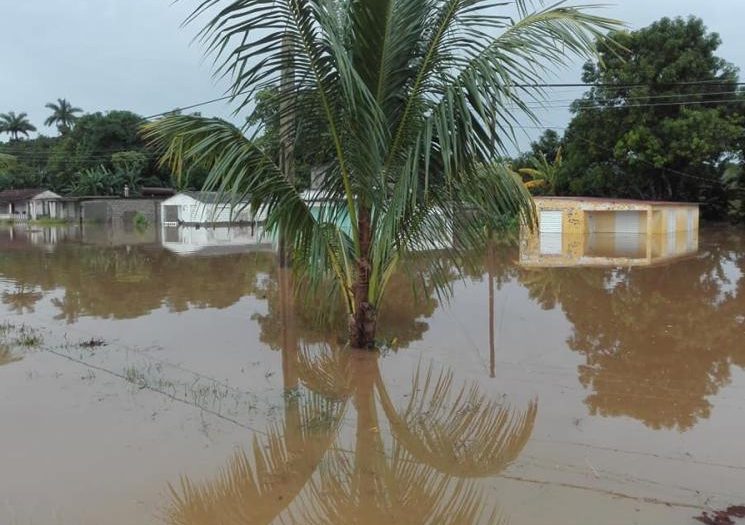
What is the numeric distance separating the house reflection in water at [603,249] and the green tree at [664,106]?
462 cm

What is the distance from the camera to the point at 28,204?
55031 millimetres

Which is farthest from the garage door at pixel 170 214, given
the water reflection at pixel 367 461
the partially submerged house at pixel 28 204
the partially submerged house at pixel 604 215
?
the water reflection at pixel 367 461

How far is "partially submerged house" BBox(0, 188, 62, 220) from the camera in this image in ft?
174

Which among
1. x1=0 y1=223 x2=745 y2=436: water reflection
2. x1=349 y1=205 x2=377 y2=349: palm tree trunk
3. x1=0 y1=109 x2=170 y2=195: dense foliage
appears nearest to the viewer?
x1=0 y1=223 x2=745 y2=436: water reflection

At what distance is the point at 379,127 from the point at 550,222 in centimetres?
2484

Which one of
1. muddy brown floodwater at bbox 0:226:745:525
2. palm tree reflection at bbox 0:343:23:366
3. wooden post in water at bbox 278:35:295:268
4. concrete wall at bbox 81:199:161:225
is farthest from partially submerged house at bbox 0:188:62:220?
wooden post in water at bbox 278:35:295:268

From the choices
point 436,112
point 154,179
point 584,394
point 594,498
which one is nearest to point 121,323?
point 436,112

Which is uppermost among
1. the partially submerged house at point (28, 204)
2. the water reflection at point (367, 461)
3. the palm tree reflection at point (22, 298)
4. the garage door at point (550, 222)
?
the partially submerged house at point (28, 204)

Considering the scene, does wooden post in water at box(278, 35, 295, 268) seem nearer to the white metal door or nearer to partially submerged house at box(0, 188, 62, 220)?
the white metal door

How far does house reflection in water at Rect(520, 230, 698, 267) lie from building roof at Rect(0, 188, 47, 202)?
46.3 m

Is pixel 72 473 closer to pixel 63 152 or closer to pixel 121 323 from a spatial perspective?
pixel 121 323

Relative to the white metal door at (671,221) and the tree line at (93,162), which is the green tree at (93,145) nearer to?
the tree line at (93,162)

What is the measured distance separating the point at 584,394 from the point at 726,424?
1215 millimetres

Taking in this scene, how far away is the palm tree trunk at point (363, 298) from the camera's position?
6.76 m
